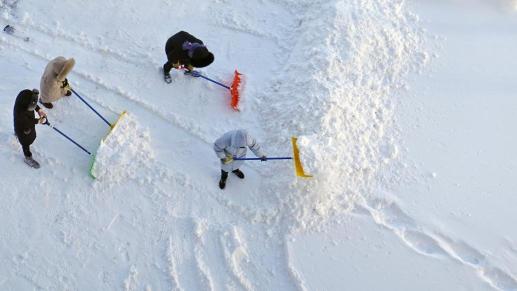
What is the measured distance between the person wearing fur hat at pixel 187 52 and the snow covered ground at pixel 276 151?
52 cm

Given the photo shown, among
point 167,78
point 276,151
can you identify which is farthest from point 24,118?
point 276,151

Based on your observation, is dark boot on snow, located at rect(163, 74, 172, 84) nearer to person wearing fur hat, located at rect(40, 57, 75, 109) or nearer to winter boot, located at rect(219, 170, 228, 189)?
person wearing fur hat, located at rect(40, 57, 75, 109)

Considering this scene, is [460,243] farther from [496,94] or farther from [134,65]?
[134,65]

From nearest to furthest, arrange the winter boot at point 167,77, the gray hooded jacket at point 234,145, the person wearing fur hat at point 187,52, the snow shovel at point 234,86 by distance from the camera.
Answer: the gray hooded jacket at point 234,145 < the person wearing fur hat at point 187,52 < the snow shovel at point 234,86 < the winter boot at point 167,77

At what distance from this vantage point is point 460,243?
5438 millimetres

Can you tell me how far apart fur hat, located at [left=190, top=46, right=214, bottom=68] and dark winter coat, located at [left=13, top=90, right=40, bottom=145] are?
5.84ft

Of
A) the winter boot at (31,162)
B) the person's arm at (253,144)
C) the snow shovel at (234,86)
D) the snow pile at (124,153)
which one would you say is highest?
the snow shovel at (234,86)

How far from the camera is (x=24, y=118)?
204 inches

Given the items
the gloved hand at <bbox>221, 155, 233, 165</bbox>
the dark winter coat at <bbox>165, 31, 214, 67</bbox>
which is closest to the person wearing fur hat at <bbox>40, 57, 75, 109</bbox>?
the dark winter coat at <bbox>165, 31, 214, 67</bbox>

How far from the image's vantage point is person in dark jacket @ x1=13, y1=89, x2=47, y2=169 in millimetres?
5121

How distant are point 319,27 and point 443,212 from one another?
9.19 ft

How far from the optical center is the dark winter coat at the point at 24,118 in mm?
5121

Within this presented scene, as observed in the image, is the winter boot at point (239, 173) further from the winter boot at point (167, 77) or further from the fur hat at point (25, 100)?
the fur hat at point (25, 100)

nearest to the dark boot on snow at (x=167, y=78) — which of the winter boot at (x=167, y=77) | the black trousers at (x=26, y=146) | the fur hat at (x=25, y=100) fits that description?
the winter boot at (x=167, y=77)
